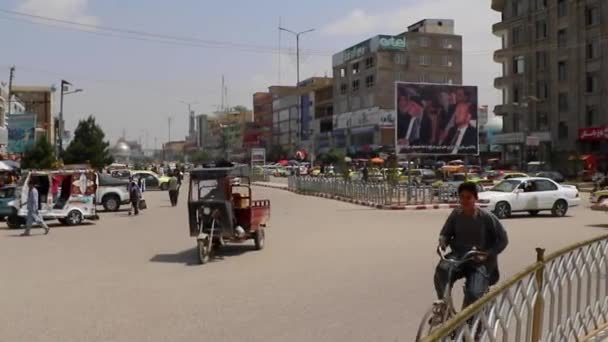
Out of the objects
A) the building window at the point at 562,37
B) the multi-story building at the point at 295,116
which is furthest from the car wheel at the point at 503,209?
the multi-story building at the point at 295,116

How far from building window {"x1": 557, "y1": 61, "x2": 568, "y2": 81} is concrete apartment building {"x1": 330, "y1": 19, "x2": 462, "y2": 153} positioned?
97.4ft

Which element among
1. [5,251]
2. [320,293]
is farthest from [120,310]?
[5,251]

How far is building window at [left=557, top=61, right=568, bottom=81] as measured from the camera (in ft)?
203

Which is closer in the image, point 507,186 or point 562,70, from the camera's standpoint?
point 507,186

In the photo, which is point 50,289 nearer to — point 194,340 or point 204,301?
point 204,301

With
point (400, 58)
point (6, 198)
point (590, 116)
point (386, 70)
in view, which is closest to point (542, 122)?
point (590, 116)

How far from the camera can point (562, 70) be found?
6253cm

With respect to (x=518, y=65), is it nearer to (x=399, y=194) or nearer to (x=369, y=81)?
(x=369, y=81)

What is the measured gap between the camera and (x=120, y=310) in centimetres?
866

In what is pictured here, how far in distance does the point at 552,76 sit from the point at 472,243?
61.3 metres

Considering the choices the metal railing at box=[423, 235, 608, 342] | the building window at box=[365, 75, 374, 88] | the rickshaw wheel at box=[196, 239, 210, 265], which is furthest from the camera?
the building window at box=[365, 75, 374, 88]

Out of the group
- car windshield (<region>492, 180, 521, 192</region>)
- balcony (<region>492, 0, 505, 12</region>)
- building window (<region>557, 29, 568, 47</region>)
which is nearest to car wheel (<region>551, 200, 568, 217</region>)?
car windshield (<region>492, 180, 521, 192</region>)

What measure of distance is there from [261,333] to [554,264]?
3.13 meters

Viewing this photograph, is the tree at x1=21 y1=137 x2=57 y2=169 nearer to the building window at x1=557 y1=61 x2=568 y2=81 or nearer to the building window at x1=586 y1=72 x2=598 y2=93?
the building window at x1=557 y1=61 x2=568 y2=81
